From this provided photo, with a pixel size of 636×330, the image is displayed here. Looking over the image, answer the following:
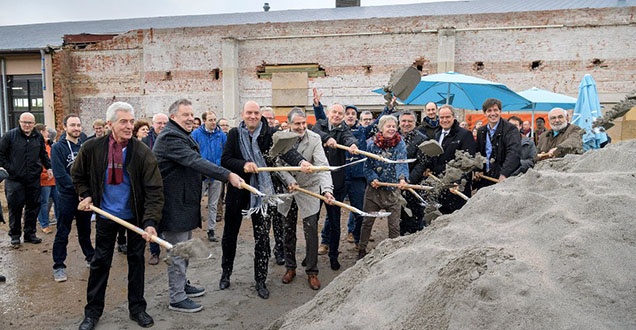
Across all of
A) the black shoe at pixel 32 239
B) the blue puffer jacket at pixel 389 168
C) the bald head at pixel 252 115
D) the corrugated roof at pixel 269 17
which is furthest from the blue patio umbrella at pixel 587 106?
the corrugated roof at pixel 269 17

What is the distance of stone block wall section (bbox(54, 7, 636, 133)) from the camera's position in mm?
12875

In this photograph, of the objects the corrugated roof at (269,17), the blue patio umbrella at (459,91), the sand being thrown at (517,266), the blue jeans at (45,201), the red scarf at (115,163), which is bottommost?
the blue jeans at (45,201)

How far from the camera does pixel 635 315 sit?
1.82m

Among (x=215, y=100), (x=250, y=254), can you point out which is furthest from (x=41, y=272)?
(x=215, y=100)

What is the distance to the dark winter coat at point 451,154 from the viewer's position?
507 cm

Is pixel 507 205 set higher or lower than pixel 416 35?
lower

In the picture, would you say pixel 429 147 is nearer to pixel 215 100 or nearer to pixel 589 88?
pixel 589 88

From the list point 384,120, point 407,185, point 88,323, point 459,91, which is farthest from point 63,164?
point 459,91

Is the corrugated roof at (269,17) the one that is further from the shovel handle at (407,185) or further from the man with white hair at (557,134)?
the shovel handle at (407,185)

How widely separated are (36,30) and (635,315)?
25.6 metres

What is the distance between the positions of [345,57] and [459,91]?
595 centimetres

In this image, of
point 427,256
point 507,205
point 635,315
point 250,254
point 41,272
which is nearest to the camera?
point 635,315

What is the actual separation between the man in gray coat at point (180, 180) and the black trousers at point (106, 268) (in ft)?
0.93

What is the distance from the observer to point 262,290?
168 inches
